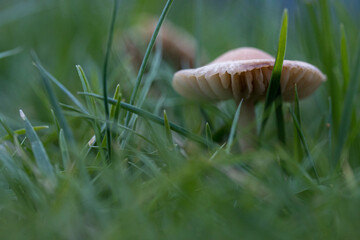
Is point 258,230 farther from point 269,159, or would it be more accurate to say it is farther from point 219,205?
point 269,159

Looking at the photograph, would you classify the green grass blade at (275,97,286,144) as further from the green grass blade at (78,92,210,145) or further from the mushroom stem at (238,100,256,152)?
the green grass blade at (78,92,210,145)

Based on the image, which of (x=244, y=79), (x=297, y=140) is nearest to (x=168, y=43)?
(x=244, y=79)

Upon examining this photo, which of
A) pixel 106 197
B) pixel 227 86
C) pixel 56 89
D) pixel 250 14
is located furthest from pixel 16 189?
pixel 250 14

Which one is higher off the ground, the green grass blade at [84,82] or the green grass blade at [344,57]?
the green grass blade at [344,57]

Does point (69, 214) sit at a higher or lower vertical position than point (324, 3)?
lower

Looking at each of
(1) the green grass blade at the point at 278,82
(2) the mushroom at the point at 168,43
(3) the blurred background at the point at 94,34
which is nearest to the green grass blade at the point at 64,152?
(3) the blurred background at the point at 94,34

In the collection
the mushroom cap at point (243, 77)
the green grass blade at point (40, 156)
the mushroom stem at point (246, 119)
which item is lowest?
the mushroom stem at point (246, 119)

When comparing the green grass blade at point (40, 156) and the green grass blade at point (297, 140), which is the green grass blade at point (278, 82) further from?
the green grass blade at point (40, 156)
